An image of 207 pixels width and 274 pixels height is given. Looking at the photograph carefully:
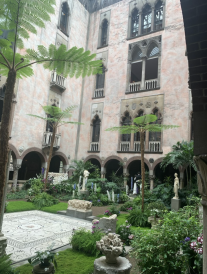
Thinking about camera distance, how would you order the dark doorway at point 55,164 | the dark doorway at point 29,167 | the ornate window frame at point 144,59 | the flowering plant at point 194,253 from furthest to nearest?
the dark doorway at point 55,164 → the dark doorway at point 29,167 → the ornate window frame at point 144,59 → the flowering plant at point 194,253

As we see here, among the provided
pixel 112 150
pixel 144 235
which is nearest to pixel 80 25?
pixel 112 150

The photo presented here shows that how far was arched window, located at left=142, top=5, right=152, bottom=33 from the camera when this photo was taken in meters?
17.8

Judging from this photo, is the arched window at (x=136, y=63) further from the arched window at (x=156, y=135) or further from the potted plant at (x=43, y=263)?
the potted plant at (x=43, y=263)

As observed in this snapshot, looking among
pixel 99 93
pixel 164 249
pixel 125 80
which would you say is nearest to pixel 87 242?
pixel 164 249

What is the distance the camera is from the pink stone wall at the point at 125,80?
1478 centimetres

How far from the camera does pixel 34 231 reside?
6.81 meters

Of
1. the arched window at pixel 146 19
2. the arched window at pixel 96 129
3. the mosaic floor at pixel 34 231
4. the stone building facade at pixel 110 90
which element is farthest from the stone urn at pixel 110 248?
the arched window at pixel 146 19

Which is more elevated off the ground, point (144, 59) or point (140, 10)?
point (140, 10)

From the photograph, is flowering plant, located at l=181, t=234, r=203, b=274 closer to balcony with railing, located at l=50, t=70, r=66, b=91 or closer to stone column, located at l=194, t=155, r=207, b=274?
stone column, located at l=194, t=155, r=207, b=274

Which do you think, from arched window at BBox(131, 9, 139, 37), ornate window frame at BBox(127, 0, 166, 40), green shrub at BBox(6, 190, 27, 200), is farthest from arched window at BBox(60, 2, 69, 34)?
green shrub at BBox(6, 190, 27, 200)

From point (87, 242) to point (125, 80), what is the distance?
14194 millimetres

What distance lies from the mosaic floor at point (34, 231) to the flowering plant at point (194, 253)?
2.43 m

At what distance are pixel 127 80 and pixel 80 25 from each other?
23.2 feet

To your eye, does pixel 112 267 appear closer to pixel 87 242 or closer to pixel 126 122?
pixel 87 242
